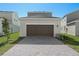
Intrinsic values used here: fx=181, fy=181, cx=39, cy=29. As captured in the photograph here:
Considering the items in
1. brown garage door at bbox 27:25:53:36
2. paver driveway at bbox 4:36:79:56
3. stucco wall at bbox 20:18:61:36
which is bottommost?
paver driveway at bbox 4:36:79:56

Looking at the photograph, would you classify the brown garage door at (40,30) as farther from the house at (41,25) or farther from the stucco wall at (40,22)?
the stucco wall at (40,22)

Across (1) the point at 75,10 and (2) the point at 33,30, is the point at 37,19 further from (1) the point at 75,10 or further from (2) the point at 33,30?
(1) the point at 75,10

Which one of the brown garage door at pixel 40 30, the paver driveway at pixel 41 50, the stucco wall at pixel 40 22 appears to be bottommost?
the paver driveway at pixel 41 50

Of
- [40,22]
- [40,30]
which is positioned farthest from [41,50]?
[40,22]

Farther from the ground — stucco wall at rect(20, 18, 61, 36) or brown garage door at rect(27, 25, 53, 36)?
stucco wall at rect(20, 18, 61, 36)

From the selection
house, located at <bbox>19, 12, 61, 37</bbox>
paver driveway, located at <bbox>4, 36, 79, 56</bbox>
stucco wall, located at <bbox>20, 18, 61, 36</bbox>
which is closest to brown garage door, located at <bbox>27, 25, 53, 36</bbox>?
house, located at <bbox>19, 12, 61, 37</bbox>

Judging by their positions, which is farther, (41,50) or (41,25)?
(41,25)

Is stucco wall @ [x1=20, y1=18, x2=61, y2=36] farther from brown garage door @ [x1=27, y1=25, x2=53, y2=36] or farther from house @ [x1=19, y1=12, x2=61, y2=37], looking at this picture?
brown garage door @ [x1=27, y1=25, x2=53, y2=36]

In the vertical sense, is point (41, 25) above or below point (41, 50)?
above

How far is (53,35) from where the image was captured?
2903 cm

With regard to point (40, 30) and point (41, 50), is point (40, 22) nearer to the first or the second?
point (40, 30)

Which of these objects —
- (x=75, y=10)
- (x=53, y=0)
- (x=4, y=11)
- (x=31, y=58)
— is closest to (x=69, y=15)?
(x=75, y=10)

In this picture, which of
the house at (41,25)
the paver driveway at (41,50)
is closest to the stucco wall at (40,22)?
the house at (41,25)

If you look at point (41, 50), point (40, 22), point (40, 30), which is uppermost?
point (40, 22)
